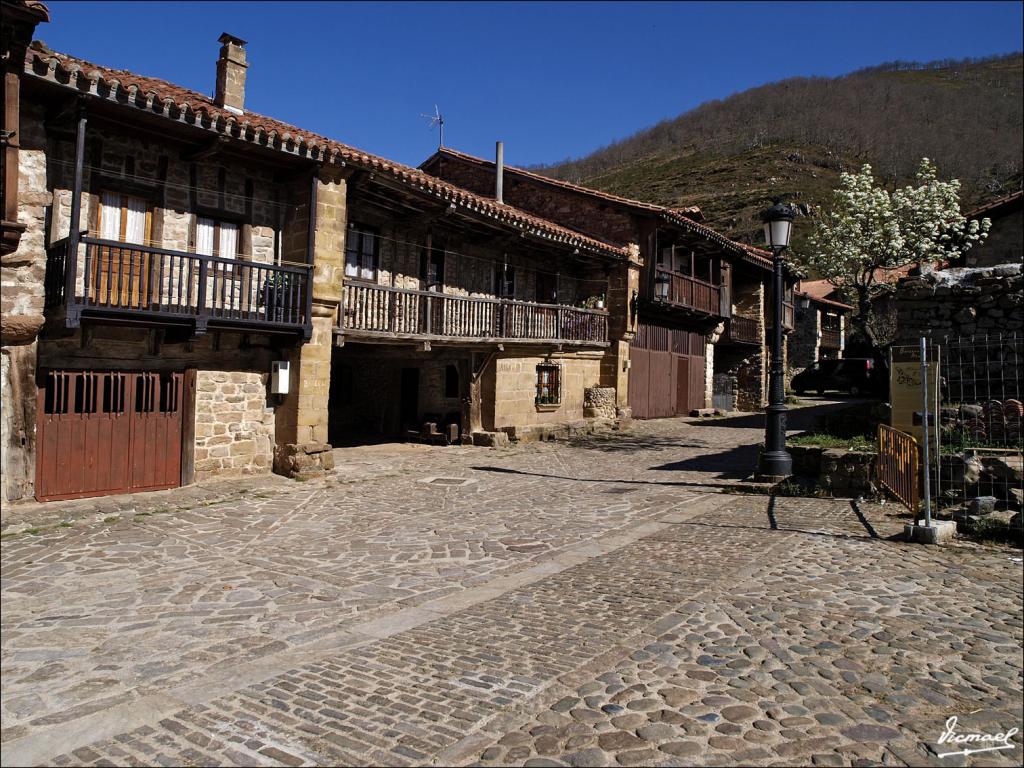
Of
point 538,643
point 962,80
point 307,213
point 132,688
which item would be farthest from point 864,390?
point 962,80

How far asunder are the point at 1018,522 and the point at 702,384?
64.4 ft

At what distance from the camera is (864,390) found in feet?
103

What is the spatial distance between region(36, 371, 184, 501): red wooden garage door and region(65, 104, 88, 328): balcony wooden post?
109 cm

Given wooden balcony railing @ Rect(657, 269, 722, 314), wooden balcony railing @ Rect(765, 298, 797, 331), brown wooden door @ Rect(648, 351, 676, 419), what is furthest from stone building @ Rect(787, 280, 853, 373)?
brown wooden door @ Rect(648, 351, 676, 419)

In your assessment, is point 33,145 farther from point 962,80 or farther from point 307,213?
point 962,80

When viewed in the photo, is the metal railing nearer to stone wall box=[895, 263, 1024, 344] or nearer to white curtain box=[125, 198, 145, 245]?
stone wall box=[895, 263, 1024, 344]

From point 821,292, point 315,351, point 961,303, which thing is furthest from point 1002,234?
point 821,292

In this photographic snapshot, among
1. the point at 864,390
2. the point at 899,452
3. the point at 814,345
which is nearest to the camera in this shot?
the point at 899,452

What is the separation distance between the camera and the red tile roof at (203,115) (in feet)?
27.3

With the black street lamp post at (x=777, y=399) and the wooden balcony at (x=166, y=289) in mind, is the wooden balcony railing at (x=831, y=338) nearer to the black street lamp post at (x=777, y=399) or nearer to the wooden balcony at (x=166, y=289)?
the black street lamp post at (x=777, y=399)

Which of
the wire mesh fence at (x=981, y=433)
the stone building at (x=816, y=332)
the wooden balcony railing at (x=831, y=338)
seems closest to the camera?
the wire mesh fence at (x=981, y=433)

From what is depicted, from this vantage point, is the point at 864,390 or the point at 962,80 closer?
the point at 864,390

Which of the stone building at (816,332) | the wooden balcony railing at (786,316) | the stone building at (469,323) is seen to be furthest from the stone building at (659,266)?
the stone building at (816,332)

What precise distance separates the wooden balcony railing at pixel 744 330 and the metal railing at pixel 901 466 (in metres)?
18.7
